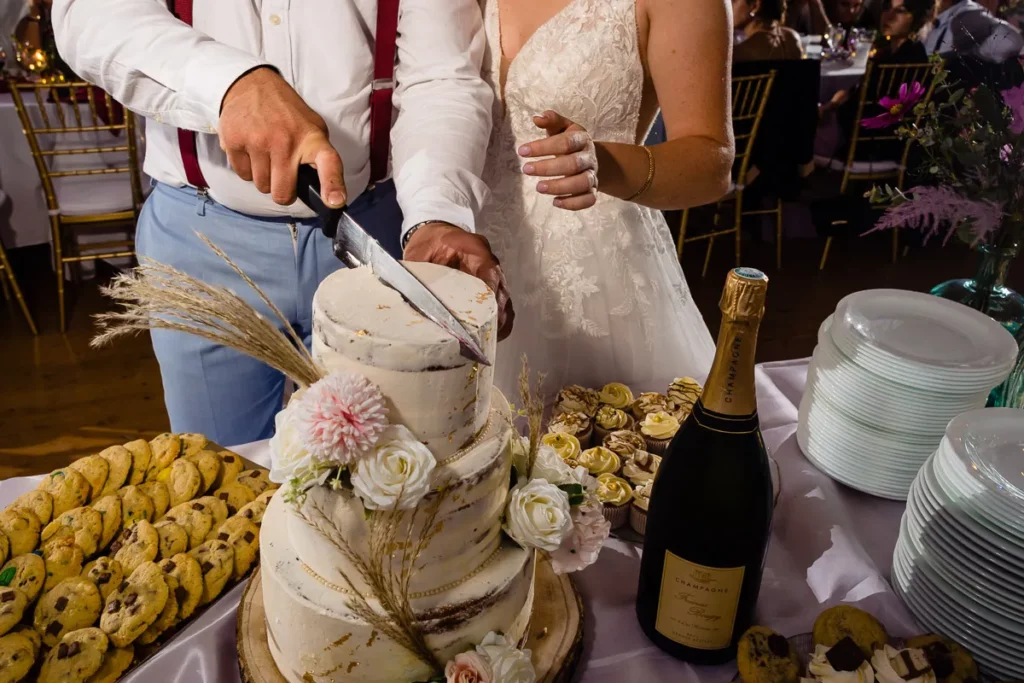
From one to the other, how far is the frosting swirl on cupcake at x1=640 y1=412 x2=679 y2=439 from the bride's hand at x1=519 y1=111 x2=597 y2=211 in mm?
348

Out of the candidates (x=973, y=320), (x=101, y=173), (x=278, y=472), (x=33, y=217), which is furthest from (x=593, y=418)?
(x=33, y=217)

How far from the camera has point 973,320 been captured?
45.6 inches

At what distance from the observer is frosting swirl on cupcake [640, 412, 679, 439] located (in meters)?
1.18

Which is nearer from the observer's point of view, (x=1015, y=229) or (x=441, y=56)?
(x=1015, y=229)

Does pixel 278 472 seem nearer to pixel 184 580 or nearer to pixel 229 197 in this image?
pixel 184 580

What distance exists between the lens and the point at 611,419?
124 centimetres

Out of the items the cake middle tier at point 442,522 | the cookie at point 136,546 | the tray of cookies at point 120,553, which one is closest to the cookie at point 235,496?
the tray of cookies at point 120,553

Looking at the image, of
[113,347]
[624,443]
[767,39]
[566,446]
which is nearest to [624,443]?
A: [624,443]

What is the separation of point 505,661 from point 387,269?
1.29ft

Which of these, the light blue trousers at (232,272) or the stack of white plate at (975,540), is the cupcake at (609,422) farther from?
the light blue trousers at (232,272)

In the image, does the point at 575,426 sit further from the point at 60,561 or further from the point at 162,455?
the point at 60,561

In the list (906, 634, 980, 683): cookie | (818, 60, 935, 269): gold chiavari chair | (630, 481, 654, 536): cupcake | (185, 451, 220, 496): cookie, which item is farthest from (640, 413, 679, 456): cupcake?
(818, 60, 935, 269): gold chiavari chair

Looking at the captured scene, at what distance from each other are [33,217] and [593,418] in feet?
12.1

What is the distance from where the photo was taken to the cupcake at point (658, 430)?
3.87 ft
